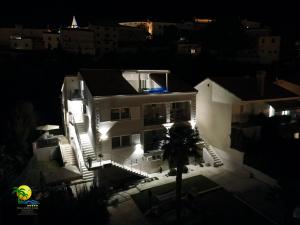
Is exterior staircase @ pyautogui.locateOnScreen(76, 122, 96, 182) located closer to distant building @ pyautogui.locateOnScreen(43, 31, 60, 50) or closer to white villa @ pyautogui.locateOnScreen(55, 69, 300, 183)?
white villa @ pyautogui.locateOnScreen(55, 69, 300, 183)

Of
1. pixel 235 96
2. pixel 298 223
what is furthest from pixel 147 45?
pixel 298 223

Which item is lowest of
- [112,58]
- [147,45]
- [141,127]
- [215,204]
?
[215,204]

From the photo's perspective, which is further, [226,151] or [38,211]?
[226,151]

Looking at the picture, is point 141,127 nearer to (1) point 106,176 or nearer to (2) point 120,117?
(2) point 120,117

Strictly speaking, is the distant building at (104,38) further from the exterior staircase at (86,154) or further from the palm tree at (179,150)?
the palm tree at (179,150)

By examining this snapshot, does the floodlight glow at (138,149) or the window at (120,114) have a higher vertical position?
the window at (120,114)

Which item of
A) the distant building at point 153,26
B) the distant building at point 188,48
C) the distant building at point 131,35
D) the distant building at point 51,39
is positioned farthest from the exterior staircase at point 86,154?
the distant building at point 153,26
